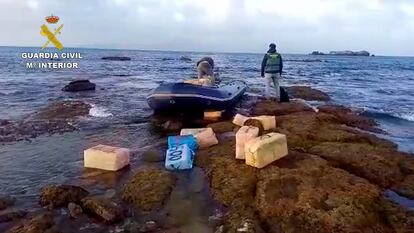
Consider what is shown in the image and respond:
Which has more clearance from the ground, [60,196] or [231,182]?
[231,182]

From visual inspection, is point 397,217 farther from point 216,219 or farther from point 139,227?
point 139,227

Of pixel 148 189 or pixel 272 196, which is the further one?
pixel 148 189

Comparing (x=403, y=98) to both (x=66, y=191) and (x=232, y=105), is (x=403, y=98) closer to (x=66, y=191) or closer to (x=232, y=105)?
(x=232, y=105)

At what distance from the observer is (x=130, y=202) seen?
19.2 ft

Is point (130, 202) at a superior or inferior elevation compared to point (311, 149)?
inferior

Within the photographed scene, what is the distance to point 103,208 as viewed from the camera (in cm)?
531

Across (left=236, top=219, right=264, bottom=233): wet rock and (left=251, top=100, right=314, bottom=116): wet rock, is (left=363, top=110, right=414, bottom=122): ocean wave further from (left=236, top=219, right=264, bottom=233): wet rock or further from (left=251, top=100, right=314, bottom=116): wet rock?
(left=236, top=219, right=264, bottom=233): wet rock

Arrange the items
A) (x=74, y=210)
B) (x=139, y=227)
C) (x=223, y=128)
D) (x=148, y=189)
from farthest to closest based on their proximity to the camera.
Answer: (x=223, y=128)
(x=148, y=189)
(x=74, y=210)
(x=139, y=227)

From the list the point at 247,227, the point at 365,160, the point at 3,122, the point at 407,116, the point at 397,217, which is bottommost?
the point at 3,122

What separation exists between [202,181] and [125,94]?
1446cm

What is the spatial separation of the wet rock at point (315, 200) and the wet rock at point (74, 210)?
2.68 metres

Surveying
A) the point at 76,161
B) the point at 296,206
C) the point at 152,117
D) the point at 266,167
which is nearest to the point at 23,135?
the point at 76,161

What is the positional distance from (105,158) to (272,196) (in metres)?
3.44

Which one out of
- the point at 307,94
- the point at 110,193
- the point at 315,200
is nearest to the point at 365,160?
the point at 315,200
